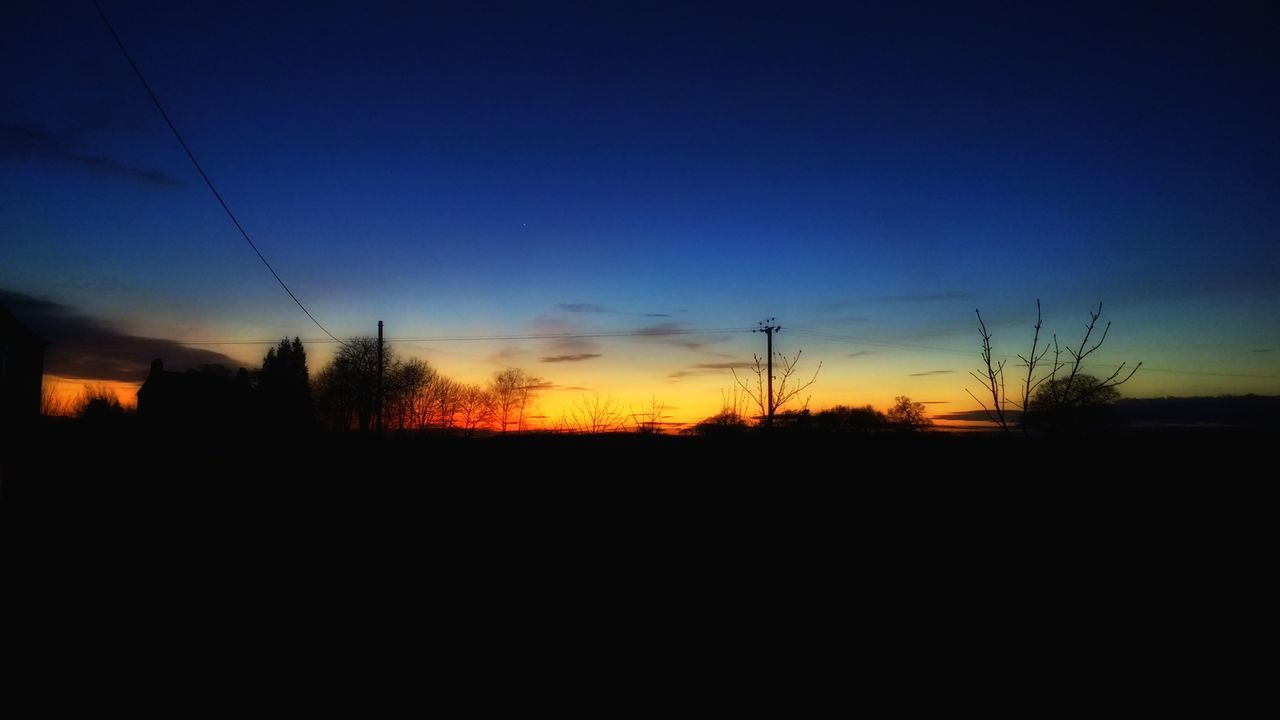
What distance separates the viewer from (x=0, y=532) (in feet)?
26.7

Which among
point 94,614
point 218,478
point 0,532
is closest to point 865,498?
point 94,614

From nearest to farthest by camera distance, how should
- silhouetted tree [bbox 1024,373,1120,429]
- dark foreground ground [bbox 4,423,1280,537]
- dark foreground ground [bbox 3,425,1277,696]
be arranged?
1. dark foreground ground [bbox 3,425,1277,696]
2. silhouetted tree [bbox 1024,373,1120,429]
3. dark foreground ground [bbox 4,423,1280,537]

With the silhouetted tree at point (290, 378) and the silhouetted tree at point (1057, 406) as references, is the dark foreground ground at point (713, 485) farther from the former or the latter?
the silhouetted tree at point (290, 378)

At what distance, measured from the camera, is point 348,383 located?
50438 mm

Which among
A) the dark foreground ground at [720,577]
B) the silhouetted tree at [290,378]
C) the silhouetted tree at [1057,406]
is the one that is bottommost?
the dark foreground ground at [720,577]

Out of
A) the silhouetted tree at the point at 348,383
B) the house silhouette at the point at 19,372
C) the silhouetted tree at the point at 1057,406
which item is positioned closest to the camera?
the silhouetted tree at the point at 1057,406

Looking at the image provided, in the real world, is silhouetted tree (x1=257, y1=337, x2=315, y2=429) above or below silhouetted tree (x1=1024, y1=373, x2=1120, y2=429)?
above

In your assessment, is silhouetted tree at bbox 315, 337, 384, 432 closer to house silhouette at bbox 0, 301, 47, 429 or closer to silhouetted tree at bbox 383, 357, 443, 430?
silhouetted tree at bbox 383, 357, 443, 430

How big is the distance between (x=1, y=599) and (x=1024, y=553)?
31.6 ft

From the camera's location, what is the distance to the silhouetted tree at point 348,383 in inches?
1807

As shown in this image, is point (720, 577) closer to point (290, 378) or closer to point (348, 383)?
point (348, 383)

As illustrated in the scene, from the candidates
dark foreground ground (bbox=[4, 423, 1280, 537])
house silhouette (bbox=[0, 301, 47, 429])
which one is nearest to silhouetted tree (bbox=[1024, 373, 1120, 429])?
dark foreground ground (bbox=[4, 423, 1280, 537])

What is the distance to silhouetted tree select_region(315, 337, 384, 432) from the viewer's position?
45906 millimetres

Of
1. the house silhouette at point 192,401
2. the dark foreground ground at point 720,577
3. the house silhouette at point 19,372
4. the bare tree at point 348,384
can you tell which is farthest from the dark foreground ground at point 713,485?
the bare tree at point 348,384
